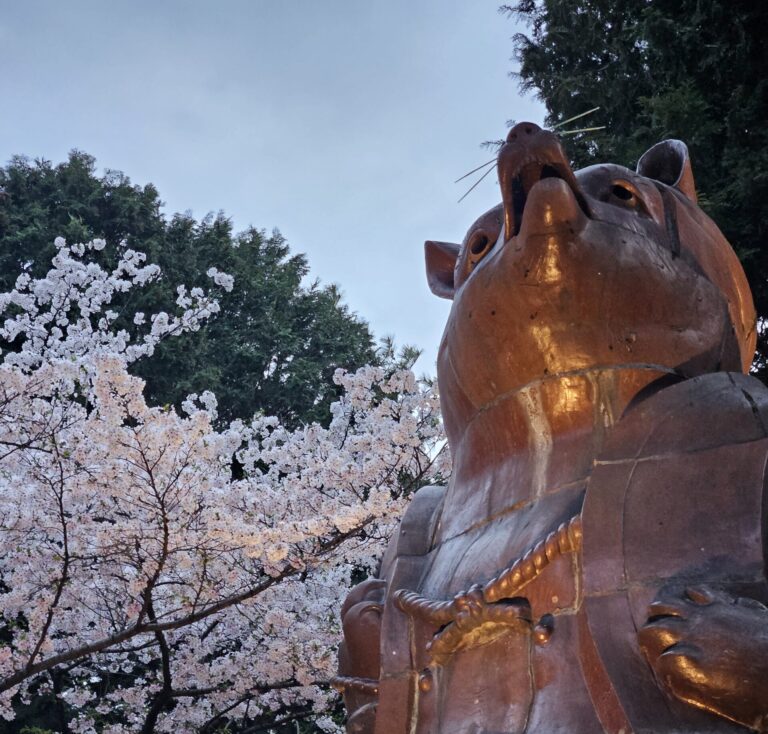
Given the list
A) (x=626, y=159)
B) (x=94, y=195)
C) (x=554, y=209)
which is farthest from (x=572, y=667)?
(x=94, y=195)

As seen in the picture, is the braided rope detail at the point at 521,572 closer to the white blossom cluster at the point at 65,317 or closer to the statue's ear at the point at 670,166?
the statue's ear at the point at 670,166

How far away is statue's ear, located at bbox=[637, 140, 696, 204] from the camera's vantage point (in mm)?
3338

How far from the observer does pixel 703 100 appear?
796 centimetres

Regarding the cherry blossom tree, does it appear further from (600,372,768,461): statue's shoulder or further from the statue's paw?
the statue's paw

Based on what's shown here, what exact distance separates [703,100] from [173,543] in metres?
5.87

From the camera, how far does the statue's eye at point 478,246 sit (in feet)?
10.4

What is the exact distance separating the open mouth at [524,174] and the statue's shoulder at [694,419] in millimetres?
684

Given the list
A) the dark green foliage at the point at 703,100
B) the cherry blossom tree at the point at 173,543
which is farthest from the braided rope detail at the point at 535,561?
the dark green foliage at the point at 703,100

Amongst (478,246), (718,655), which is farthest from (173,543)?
(718,655)

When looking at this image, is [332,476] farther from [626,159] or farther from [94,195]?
[94,195]

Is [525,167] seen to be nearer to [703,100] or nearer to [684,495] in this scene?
[684,495]

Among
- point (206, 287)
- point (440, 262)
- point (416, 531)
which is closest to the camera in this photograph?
point (416, 531)

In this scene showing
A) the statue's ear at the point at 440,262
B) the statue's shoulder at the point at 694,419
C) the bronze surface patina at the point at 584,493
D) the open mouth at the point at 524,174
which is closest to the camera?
the bronze surface patina at the point at 584,493

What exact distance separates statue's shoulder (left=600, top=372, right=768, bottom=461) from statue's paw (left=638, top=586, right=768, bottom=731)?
448 mm
